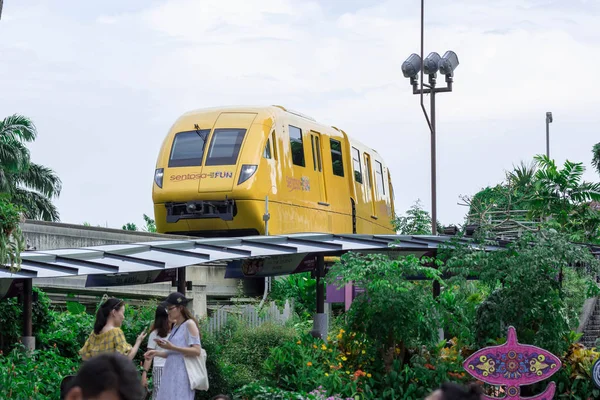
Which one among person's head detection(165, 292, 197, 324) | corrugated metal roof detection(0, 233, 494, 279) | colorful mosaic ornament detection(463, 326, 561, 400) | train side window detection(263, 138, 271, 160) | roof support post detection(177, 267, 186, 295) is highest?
train side window detection(263, 138, 271, 160)

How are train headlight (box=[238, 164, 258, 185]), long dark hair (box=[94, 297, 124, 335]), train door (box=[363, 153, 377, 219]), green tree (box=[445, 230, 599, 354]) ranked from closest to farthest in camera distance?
1. long dark hair (box=[94, 297, 124, 335])
2. green tree (box=[445, 230, 599, 354])
3. train headlight (box=[238, 164, 258, 185])
4. train door (box=[363, 153, 377, 219])

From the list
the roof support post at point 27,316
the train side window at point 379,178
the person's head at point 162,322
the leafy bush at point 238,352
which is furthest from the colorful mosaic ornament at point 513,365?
the train side window at point 379,178

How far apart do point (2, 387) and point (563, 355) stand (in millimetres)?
7266

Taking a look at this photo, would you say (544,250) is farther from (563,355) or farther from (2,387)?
(2,387)

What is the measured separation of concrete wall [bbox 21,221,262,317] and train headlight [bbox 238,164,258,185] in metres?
2.21

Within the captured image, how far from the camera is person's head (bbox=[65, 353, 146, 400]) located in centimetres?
450

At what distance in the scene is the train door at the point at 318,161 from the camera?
1027 inches

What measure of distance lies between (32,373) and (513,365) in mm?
5466

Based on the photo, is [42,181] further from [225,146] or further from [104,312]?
[104,312]

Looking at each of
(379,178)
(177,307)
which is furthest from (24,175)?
(177,307)

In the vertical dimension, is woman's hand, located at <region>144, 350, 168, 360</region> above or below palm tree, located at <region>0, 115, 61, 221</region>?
below

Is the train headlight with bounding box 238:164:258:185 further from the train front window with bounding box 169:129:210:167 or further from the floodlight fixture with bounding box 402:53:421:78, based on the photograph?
the floodlight fixture with bounding box 402:53:421:78

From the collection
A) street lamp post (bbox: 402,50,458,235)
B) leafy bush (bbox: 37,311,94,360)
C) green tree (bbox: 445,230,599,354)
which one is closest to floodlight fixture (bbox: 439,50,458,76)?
street lamp post (bbox: 402,50,458,235)

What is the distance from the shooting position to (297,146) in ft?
83.3
